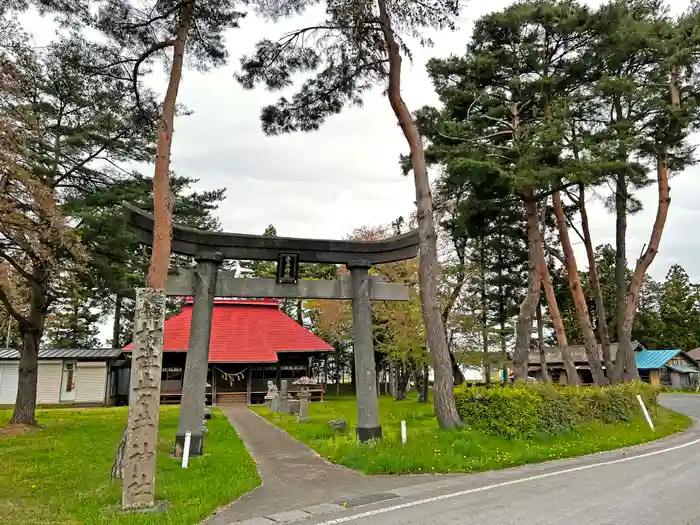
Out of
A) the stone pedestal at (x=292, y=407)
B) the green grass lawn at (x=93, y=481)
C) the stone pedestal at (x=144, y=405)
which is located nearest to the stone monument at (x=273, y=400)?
the stone pedestal at (x=292, y=407)

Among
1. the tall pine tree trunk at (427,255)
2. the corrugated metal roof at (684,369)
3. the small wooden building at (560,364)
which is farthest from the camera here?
the small wooden building at (560,364)

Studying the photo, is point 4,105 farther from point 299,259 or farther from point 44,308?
point 44,308

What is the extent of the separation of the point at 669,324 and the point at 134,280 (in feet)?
160

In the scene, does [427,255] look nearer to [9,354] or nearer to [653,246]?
[653,246]

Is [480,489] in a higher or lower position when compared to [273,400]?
lower

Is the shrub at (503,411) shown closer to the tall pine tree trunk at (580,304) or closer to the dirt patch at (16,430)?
the tall pine tree trunk at (580,304)

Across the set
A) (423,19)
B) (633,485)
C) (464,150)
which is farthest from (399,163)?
(633,485)

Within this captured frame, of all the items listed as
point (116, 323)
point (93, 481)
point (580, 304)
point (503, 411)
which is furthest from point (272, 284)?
point (116, 323)

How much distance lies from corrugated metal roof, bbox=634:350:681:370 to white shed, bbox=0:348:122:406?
126 feet

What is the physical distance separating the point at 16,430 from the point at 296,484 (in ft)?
34.3

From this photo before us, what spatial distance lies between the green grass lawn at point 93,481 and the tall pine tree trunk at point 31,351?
1830 millimetres

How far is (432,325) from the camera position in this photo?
11242 millimetres

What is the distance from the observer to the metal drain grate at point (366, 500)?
6211 mm

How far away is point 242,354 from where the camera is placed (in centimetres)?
2444
